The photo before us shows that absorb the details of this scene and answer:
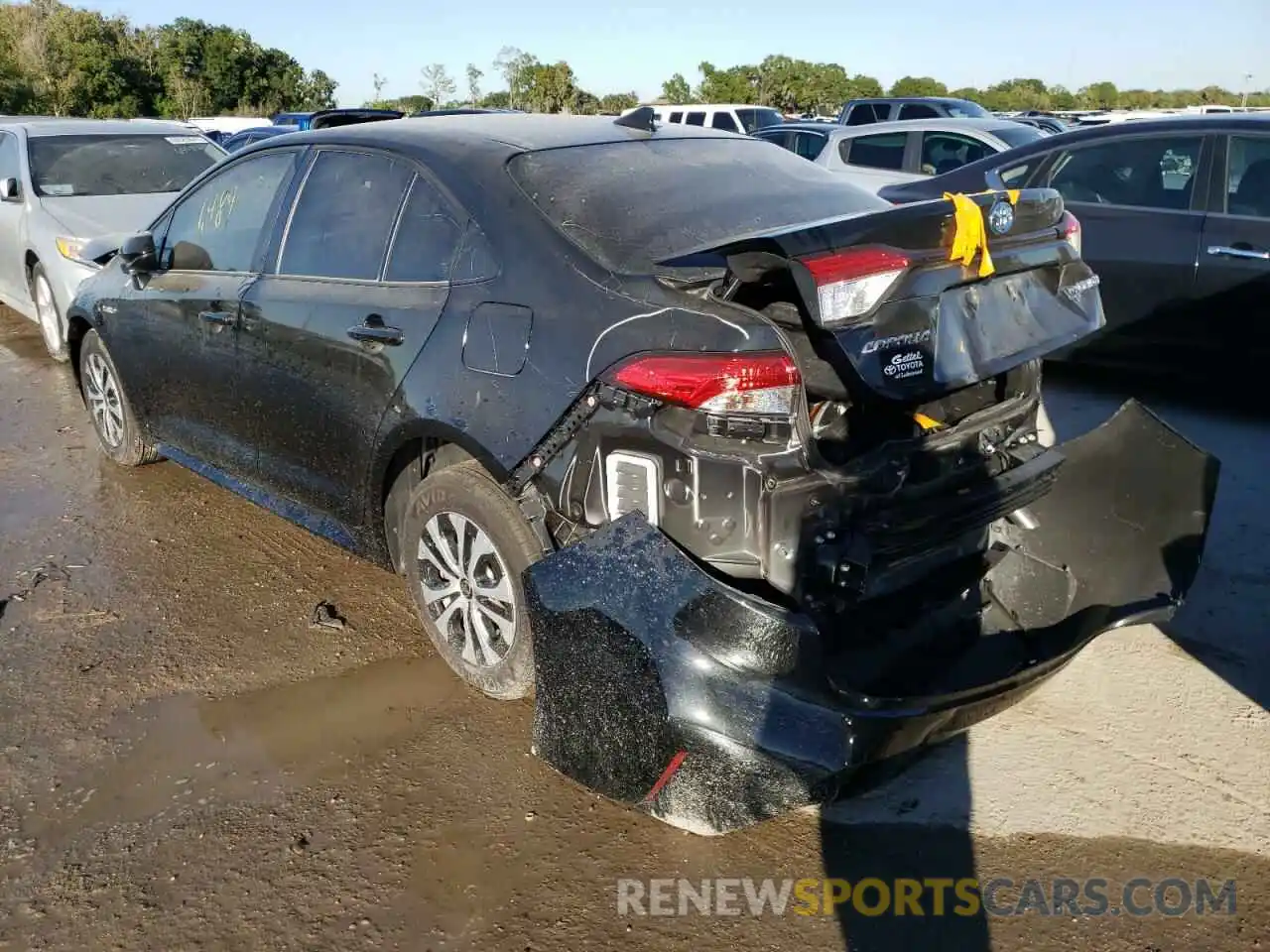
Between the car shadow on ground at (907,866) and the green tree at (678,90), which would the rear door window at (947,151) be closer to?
the car shadow on ground at (907,866)

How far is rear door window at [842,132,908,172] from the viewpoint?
35.7 feet

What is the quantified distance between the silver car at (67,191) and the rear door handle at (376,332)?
188 inches

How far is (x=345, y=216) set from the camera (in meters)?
3.84

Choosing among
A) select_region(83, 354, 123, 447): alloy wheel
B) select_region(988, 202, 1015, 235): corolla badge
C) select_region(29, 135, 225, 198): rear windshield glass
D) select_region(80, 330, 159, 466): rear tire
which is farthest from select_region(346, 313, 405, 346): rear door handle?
select_region(29, 135, 225, 198): rear windshield glass

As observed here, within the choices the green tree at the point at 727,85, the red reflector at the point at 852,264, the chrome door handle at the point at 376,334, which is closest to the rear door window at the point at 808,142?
the chrome door handle at the point at 376,334

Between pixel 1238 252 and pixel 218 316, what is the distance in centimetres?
506

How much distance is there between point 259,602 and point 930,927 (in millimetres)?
2860

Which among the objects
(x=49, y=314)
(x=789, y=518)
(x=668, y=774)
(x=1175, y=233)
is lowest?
(x=668, y=774)

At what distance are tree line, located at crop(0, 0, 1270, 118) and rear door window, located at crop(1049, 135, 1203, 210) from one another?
3309cm

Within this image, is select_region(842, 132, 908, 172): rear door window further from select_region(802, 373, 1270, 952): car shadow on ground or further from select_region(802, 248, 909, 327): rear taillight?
select_region(802, 248, 909, 327): rear taillight

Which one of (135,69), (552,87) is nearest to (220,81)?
(135,69)

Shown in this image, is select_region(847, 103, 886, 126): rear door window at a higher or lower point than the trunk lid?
higher

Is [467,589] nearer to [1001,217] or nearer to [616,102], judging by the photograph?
[1001,217]

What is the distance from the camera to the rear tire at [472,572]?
3117mm
